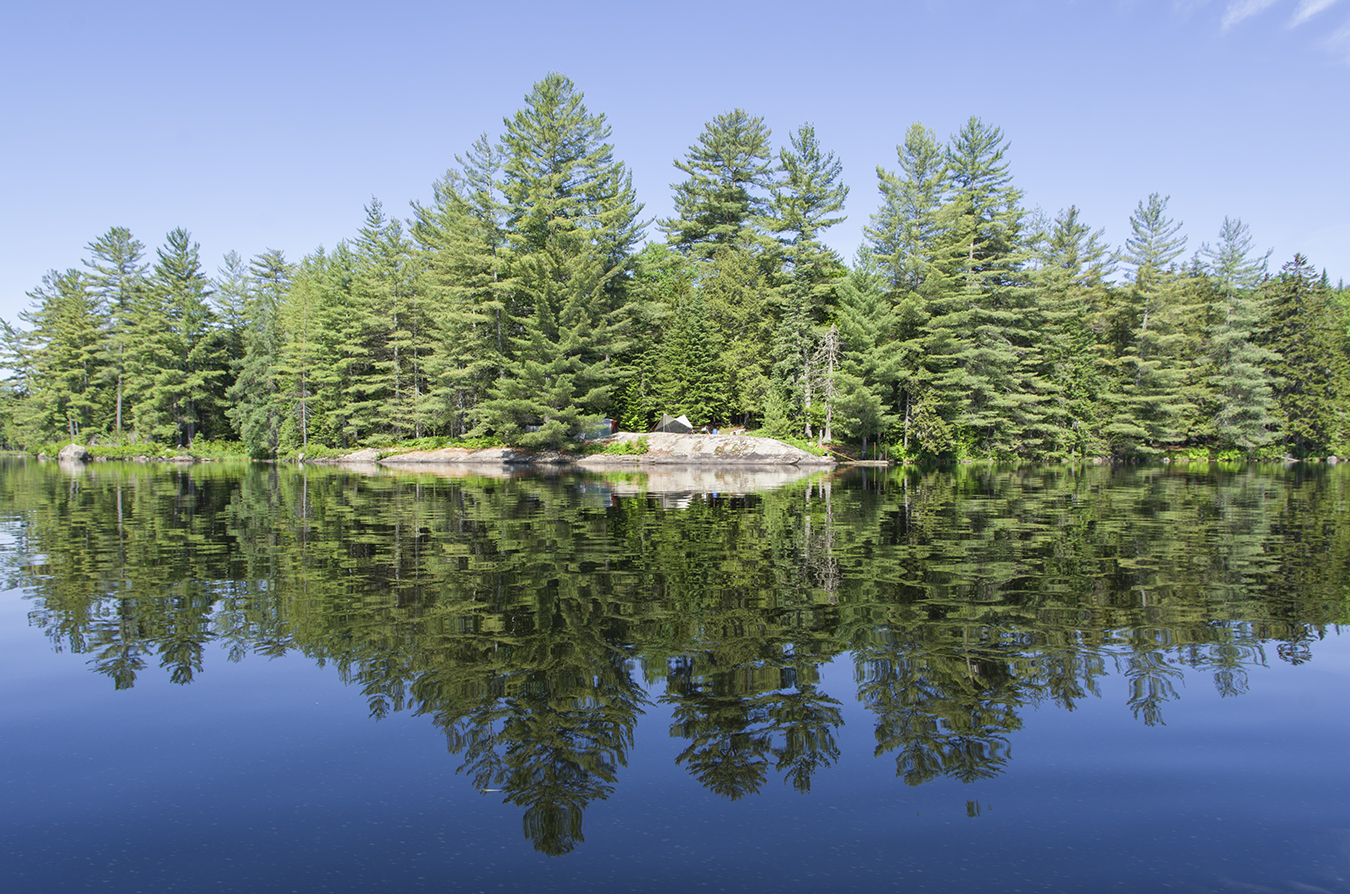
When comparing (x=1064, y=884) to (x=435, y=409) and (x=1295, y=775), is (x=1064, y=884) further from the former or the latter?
(x=435, y=409)

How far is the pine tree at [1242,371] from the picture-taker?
51.2 metres

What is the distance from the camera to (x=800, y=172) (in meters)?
48.9

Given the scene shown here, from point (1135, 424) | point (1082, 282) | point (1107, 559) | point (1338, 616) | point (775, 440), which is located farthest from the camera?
point (1082, 282)

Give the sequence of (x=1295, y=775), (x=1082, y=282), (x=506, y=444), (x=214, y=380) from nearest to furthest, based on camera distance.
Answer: (x=1295, y=775)
(x=506, y=444)
(x=1082, y=282)
(x=214, y=380)

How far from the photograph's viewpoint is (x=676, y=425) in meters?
46.8

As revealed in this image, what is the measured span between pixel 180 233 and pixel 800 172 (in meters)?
52.6

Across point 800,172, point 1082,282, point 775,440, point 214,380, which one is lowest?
point 775,440

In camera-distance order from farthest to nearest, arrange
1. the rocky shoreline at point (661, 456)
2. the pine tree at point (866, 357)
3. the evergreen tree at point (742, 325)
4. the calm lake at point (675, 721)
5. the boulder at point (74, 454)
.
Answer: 1. the boulder at point (74, 454)
2. the evergreen tree at point (742, 325)
3. the pine tree at point (866, 357)
4. the rocky shoreline at point (661, 456)
5. the calm lake at point (675, 721)

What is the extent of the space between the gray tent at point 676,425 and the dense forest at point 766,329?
1.18 meters

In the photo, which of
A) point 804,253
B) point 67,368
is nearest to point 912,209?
point 804,253

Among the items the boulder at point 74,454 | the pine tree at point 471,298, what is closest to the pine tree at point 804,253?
the pine tree at point 471,298

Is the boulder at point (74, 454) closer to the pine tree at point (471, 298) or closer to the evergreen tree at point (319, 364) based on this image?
the evergreen tree at point (319, 364)

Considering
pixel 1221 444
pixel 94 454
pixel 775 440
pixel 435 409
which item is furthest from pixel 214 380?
pixel 1221 444

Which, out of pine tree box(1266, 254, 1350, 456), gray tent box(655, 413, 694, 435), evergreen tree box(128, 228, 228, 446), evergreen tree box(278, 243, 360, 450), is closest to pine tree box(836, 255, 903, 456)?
gray tent box(655, 413, 694, 435)
